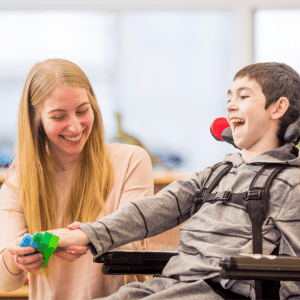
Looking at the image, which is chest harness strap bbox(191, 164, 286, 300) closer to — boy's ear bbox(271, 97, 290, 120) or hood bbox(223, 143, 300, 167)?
hood bbox(223, 143, 300, 167)

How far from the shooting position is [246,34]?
261 centimetres

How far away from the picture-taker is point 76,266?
1.16 m

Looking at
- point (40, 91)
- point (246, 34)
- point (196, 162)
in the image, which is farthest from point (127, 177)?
point (246, 34)

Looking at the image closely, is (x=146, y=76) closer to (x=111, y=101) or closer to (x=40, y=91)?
(x=111, y=101)

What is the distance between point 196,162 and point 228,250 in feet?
5.54

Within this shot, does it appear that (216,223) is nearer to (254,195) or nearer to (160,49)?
(254,195)

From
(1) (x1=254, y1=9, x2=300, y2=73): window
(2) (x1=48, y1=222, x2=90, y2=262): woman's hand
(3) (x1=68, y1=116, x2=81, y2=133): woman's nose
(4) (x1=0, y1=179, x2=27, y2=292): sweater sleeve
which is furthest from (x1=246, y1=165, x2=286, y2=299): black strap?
(1) (x1=254, y1=9, x2=300, y2=73): window

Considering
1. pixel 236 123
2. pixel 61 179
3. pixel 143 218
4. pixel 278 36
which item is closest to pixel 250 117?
pixel 236 123

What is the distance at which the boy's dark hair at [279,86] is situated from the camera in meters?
0.98

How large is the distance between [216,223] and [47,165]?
23.3 inches

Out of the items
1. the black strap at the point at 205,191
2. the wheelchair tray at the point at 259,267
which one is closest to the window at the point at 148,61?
the black strap at the point at 205,191

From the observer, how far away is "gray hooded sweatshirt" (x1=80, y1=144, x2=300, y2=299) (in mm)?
849

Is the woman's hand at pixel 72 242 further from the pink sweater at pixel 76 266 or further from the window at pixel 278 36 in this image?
the window at pixel 278 36

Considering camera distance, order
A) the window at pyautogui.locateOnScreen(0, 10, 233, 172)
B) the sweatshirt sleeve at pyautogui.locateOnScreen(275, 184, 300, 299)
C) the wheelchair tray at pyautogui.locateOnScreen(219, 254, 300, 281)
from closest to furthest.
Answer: the wheelchair tray at pyautogui.locateOnScreen(219, 254, 300, 281) < the sweatshirt sleeve at pyautogui.locateOnScreen(275, 184, 300, 299) < the window at pyautogui.locateOnScreen(0, 10, 233, 172)
